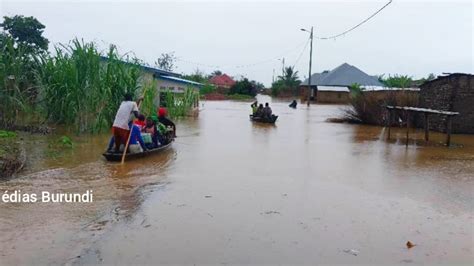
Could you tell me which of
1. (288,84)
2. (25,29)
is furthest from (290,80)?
(25,29)

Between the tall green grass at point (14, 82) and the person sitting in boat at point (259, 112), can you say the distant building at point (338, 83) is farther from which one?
the tall green grass at point (14, 82)

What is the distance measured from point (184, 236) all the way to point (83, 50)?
9316 millimetres

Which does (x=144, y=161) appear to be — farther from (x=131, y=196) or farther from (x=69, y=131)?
(x=69, y=131)

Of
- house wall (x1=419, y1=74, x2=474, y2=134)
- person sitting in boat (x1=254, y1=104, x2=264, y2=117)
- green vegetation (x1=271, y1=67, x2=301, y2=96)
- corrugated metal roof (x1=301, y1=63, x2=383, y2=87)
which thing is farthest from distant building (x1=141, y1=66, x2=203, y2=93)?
green vegetation (x1=271, y1=67, x2=301, y2=96)

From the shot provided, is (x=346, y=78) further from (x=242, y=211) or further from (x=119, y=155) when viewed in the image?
(x=242, y=211)

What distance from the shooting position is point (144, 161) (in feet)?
34.4

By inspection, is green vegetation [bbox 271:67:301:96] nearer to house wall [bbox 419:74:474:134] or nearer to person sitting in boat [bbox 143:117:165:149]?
house wall [bbox 419:74:474:134]

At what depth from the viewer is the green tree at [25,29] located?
100 ft

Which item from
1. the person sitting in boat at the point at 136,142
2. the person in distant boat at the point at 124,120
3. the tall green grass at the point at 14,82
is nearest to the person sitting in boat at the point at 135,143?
the person sitting in boat at the point at 136,142

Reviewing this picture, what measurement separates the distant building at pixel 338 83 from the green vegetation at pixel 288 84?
6.89 meters

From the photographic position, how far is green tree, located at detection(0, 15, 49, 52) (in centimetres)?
3062

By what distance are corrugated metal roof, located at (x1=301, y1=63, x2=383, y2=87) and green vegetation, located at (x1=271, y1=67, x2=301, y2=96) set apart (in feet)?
28.1

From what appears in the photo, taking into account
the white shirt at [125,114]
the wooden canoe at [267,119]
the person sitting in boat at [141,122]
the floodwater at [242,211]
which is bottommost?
the floodwater at [242,211]

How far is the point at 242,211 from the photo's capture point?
6648 millimetres
